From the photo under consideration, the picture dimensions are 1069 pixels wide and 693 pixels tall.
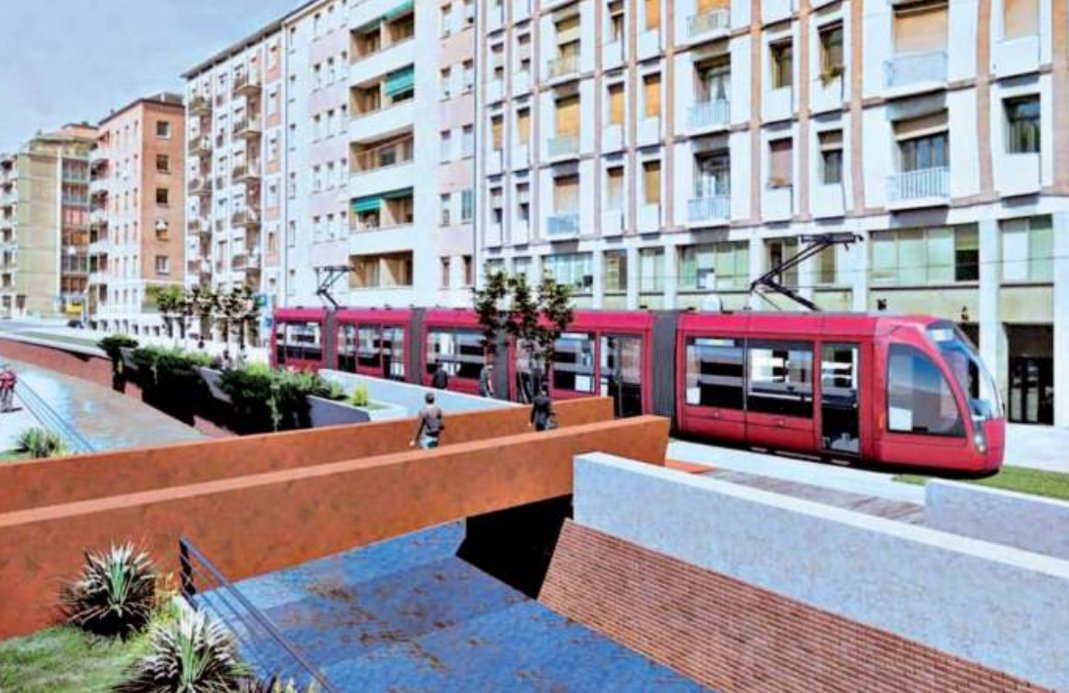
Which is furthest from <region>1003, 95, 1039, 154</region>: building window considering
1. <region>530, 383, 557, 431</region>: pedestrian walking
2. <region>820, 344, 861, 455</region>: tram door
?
<region>530, 383, 557, 431</region>: pedestrian walking

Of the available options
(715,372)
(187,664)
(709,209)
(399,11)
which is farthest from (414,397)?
(399,11)

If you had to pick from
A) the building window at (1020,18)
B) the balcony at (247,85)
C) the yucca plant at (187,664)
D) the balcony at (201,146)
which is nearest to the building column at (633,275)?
the building window at (1020,18)

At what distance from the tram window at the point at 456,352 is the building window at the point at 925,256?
13.4m

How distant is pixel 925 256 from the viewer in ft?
89.4

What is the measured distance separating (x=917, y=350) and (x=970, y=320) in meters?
10.6

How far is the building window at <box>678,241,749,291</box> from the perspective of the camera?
32.1 m

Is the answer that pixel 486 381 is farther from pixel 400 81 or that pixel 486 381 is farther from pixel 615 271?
pixel 400 81

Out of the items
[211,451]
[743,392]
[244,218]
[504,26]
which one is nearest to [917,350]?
[743,392]

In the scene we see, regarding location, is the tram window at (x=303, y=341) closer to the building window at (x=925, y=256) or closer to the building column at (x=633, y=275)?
the building column at (x=633, y=275)

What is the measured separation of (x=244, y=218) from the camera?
6291cm

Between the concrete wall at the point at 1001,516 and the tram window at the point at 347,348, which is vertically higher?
the tram window at the point at 347,348

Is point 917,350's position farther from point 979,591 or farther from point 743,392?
point 979,591

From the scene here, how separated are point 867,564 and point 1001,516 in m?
3.55

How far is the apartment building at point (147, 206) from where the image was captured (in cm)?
7831
